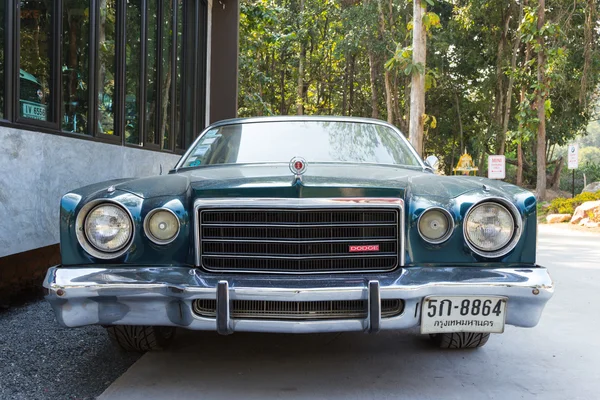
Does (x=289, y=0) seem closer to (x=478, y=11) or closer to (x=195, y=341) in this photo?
(x=478, y=11)

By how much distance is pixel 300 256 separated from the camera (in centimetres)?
307

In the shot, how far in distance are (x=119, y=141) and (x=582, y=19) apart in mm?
22193

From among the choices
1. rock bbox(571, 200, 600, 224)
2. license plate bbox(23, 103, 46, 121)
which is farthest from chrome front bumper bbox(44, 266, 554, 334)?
rock bbox(571, 200, 600, 224)

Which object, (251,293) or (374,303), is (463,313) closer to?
(374,303)

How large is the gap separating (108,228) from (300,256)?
0.96 metres

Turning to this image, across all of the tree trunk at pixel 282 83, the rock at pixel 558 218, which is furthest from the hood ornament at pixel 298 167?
the tree trunk at pixel 282 83

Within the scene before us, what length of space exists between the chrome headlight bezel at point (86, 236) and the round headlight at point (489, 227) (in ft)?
5.44

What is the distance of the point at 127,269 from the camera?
9.90ft

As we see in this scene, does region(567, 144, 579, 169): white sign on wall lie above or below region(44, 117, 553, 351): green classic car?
above

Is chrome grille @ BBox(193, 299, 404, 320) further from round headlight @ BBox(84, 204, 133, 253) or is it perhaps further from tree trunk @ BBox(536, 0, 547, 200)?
tree trunk @ BBox(536, 0, 547, 200)

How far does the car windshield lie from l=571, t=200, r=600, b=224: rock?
11.4 m

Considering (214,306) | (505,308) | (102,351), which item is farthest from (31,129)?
(505,308)

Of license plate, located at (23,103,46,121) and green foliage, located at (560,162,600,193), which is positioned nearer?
license plate, located at (23,103,46,121)

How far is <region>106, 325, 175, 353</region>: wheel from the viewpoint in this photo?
3598mm
